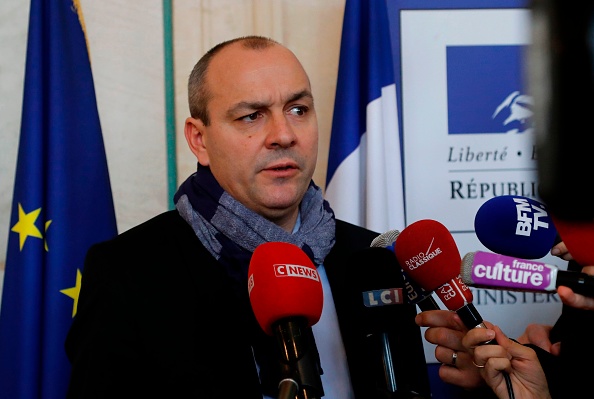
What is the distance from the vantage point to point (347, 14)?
290 centimetres

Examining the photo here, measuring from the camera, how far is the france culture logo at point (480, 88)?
3.11 metres

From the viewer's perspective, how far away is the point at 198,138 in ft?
7.04

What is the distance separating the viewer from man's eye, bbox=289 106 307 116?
6.63 feet

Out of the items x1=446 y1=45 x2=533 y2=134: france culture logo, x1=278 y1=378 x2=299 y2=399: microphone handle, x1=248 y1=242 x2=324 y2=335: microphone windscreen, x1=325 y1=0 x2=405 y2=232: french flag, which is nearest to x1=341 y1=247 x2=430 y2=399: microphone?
x1=248 y1=242 x2=324 y2=335: microphone windscreen

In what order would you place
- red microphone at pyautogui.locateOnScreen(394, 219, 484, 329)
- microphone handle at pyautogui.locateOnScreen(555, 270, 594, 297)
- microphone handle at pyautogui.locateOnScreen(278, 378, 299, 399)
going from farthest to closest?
red microphone at pyautogui.locateOnScreen(394, 219, 484, 329), microphone handle at pyautogui.locateOnScreen(555, 270, 594, 297), microphone handle at pyautogui.locateOnScreen(278, 378, 299, 399)

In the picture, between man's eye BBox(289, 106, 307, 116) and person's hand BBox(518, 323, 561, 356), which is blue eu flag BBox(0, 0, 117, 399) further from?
person's hand BBox(518, 323, 561, 356)

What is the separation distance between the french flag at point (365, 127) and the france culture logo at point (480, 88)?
1.18 ft

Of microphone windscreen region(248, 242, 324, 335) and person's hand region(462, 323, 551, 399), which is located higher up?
microphone windscreen region(248, 242, 324, 335)

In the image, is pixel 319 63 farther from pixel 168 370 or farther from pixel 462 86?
pixel 168 370

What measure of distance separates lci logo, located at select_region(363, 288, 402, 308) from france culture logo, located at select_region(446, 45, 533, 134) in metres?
1.81

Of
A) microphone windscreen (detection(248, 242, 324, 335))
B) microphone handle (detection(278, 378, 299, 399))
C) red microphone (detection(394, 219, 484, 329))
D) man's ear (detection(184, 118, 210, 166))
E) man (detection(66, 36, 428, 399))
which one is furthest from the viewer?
man's ear (detection(184, 118, 210, 166))

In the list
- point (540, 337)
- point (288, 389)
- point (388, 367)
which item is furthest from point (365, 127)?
point (288, 389)

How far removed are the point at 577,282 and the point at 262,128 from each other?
1051 mm

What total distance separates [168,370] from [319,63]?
1740mm
